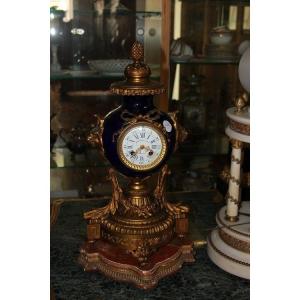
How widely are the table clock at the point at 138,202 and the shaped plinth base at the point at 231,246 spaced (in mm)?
65

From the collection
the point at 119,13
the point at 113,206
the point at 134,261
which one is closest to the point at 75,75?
the point at 119,13

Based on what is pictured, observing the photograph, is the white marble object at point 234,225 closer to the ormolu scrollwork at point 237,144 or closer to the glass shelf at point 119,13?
the ormolu scrollwork at point 237,144

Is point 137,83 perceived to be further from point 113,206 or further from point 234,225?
point 234,225

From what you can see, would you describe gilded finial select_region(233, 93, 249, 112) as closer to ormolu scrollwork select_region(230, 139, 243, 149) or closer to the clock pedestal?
ormolu scrollwork select_region(230, 139, 243, 149)

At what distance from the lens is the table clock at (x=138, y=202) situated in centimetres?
106

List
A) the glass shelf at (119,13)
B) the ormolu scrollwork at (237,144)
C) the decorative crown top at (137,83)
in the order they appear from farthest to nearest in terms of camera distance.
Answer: the glass shelf at (119,13)
the ormolu scrollwork at (237,144)
the decorative crown top at (137,83)

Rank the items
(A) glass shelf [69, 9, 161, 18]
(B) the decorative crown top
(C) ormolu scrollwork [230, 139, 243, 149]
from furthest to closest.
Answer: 1. (A) glass shelf [69, 9, 161, 18]
2. (C) ormolu scrollwork [230, 139, 243, 149]
3. (B) the decorative crown top

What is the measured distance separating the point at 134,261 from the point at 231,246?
237mm

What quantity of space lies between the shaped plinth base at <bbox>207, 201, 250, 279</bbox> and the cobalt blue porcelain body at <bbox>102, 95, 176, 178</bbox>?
0.25 metres

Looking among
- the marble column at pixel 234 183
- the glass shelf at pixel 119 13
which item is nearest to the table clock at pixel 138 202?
the marble column at pixel 234 183

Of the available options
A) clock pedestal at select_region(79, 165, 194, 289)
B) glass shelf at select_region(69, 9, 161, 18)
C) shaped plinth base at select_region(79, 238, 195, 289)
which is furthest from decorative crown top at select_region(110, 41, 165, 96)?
glass shelf at select_region(69, 9, 161, 18)

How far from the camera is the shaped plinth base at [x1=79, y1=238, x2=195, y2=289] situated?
1068 mm

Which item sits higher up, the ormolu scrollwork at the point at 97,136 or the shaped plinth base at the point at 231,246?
the ormolu scrollwork at the point at 97,136
